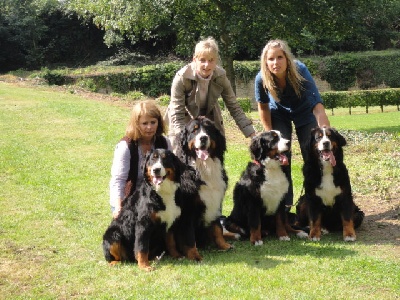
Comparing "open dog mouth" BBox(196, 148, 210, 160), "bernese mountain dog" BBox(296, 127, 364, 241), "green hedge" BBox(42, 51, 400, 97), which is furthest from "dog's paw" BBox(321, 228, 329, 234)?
"green hedge" BBox(42, 51, 400, 97)

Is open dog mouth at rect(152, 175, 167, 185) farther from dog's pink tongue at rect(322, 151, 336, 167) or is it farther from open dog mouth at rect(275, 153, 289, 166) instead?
dog's pink tongue at rect(322, 151, 336, 167)

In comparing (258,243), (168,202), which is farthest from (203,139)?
(258,243)

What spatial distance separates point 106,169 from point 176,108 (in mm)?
5147

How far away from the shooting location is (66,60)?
3784 centimetres

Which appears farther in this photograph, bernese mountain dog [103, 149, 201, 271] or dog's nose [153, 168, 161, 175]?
bernese mountain dog [103, 149, 201, 271]

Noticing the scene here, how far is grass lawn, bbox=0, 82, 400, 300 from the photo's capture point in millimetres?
4242

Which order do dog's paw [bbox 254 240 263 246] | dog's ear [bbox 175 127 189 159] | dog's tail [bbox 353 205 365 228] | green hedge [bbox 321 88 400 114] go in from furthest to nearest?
green hedge [bbox 321 88 400 114]
dog's tail [bbox 353 205 365 228]
dog's paw [bbox 254 240 263 246]
dog's ear [bbox 175 127 189 159]

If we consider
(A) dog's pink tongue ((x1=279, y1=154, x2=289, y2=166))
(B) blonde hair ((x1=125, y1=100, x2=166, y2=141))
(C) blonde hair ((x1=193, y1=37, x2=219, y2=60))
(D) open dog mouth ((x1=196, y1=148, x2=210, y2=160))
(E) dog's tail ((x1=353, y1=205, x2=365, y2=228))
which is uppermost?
(C) blonde hair ((x1=193, y1=37, x2=219, y2=60))

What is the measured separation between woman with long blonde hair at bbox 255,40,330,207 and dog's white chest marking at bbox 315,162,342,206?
0.34 m

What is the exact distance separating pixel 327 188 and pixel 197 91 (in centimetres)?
172

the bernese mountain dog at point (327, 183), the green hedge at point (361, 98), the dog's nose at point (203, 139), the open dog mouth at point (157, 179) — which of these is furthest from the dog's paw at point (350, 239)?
the green hedge at point (361, 98)

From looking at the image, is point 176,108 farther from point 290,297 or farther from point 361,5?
point 361,5

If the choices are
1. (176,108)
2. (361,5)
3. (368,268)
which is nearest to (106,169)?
(176,108)

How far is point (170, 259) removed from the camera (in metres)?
5.00
